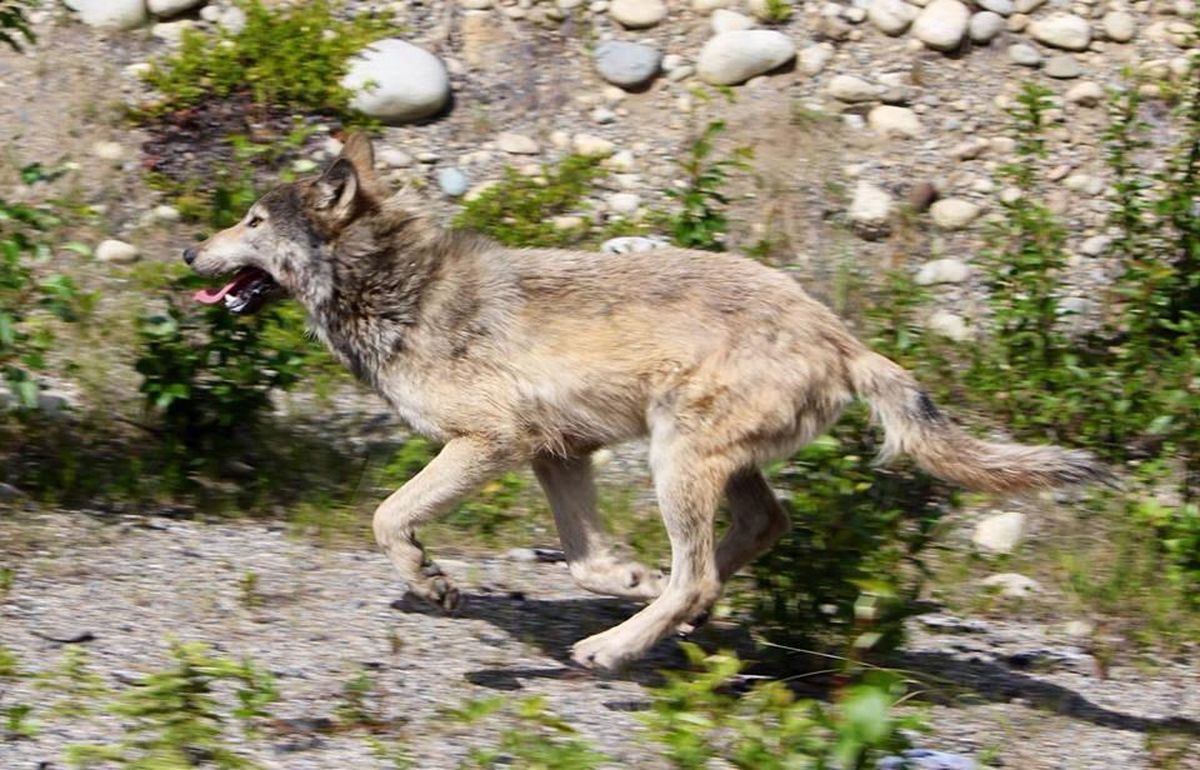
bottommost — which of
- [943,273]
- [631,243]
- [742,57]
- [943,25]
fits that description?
[943,273]

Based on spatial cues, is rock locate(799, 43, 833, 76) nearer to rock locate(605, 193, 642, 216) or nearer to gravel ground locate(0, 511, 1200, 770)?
rock locate(605, 193, 642, 216)

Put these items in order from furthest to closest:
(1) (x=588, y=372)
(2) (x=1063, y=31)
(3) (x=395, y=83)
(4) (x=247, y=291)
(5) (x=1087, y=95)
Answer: (2) (x=1063, y=31)
(5) (x=1087, y=95)
(3) (x=395, y=83)
(4) (x=247, y=291)
(1) (x=588, y=372)

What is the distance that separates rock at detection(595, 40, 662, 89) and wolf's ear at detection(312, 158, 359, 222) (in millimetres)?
4240

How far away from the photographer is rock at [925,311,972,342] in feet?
30.6

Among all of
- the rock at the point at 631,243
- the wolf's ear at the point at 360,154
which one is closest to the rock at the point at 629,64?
the rock at the point at 631,243

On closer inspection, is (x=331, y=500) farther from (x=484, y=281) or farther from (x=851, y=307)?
(x=851, y=307)

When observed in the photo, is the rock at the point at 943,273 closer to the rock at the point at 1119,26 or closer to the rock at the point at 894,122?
the rock at the point at 894,122

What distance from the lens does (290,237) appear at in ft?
22.7

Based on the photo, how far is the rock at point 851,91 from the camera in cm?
1073

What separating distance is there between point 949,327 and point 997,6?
2.64m

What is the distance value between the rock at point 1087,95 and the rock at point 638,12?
2.54 m

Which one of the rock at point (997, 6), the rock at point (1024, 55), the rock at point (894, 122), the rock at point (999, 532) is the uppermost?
the rock at point (997, 6)

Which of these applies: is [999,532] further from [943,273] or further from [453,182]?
[453,182]

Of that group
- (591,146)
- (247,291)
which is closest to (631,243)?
(591,146)
